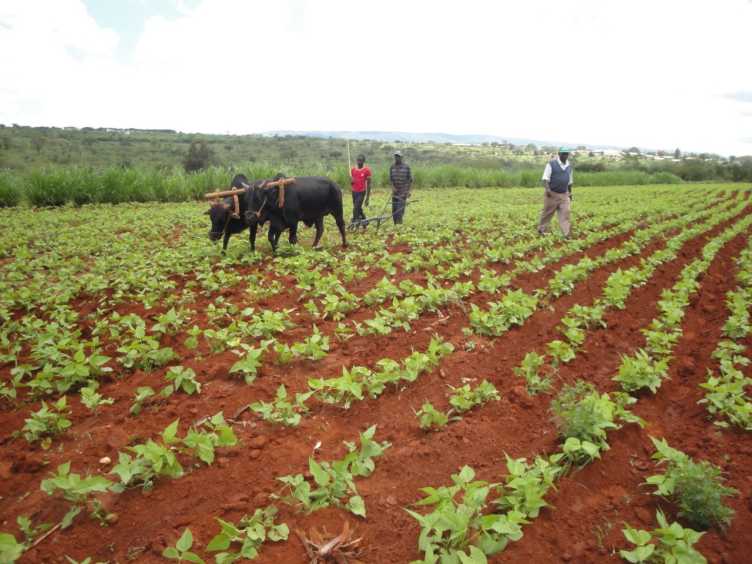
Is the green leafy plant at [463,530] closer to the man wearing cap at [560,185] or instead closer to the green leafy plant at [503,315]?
the green leafy plant at [503,315]

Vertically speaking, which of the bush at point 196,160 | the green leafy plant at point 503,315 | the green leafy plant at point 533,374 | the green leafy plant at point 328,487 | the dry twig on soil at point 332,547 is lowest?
the dry twig on soil at point 332,547

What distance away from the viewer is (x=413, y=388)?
3.97 metres

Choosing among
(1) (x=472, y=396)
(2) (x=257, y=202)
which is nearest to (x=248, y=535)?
(1) (x=472, y=396)

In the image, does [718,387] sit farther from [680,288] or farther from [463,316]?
[680,288]

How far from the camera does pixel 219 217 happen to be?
343 inches

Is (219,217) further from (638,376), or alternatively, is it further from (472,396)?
(638,376)

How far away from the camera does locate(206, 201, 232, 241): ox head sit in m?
8.55

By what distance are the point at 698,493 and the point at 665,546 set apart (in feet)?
1.23

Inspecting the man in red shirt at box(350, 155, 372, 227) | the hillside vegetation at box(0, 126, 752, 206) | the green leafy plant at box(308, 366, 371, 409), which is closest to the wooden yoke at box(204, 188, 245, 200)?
the man in red shirt at box(350, 155, 372, 227)

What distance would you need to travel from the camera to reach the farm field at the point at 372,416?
8.13ft

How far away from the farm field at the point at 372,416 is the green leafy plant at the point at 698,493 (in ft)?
0.05

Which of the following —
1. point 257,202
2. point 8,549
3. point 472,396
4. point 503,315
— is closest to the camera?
point 8,549

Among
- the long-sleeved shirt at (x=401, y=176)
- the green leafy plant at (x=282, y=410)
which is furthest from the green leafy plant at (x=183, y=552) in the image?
the long-sleeved shirt at (x=401, y=176)

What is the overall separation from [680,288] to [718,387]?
3398mm
